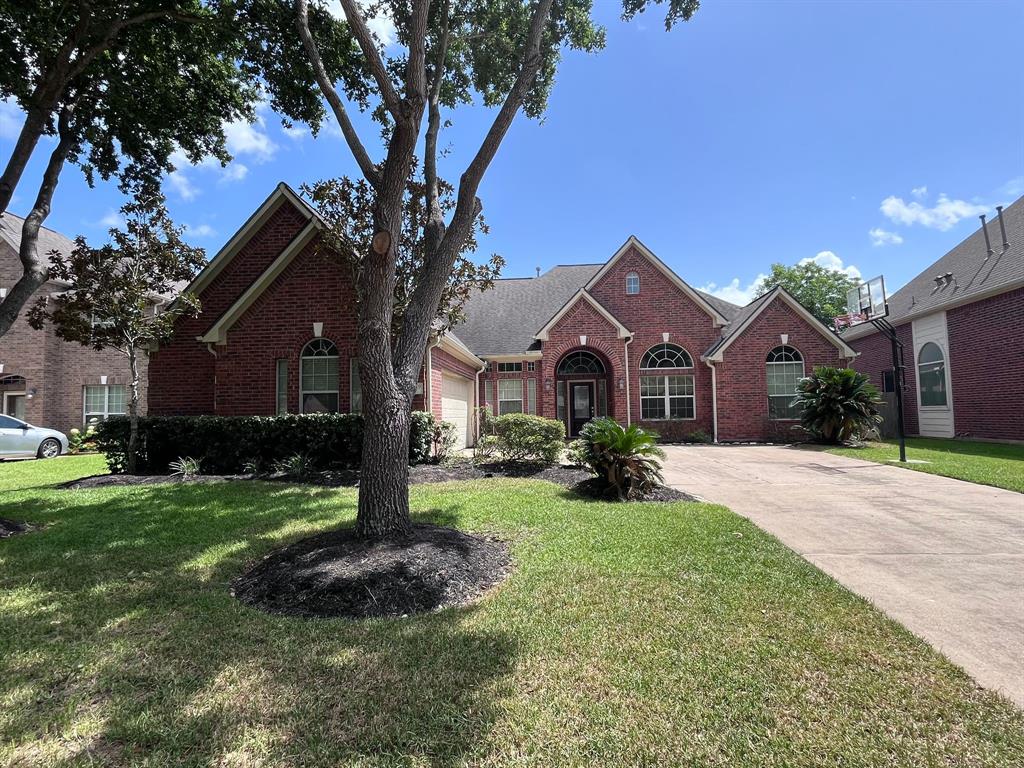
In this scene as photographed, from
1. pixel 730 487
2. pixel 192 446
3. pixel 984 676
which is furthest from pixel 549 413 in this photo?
pixel 984 676

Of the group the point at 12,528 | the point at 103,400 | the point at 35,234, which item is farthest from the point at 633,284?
the point at 103,400

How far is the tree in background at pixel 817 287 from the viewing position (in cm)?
3750

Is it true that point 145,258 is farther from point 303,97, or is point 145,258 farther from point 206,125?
point 303,97

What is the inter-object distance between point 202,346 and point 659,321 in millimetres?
15879

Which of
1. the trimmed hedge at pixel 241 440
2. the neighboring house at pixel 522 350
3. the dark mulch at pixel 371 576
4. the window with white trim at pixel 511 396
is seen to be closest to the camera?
the dark mulch at pixel 371 576

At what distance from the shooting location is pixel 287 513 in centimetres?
647

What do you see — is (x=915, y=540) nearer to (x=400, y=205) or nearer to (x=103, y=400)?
(x=400, y=205)

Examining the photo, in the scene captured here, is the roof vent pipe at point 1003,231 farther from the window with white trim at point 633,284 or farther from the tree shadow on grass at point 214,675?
the tree shadow on grass at point 214,675

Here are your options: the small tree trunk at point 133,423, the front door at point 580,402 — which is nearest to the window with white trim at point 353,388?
the small tree trunk at point 133,423

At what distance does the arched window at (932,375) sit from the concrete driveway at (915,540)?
10.8 metres

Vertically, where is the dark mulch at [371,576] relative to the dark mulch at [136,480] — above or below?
below

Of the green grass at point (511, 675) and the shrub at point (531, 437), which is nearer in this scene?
the green grass at point (511, 675)

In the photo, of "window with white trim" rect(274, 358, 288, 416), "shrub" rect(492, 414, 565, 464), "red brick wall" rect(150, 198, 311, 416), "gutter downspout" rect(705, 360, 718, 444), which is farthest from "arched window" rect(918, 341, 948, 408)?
"red brick wall" rect(150, 198, 311, 416)

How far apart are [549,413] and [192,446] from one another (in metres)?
11.7
